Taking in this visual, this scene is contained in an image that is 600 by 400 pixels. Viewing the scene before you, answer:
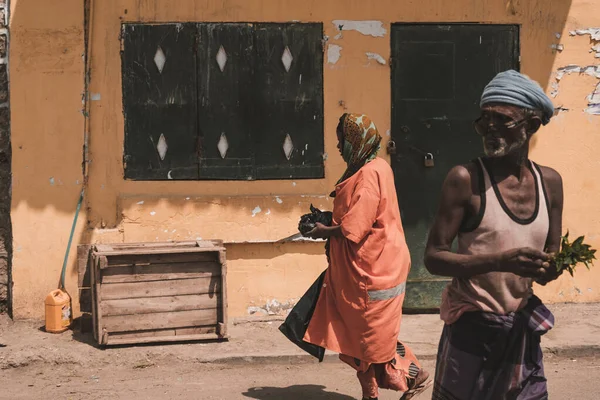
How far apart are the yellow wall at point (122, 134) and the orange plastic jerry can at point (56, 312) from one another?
31cm

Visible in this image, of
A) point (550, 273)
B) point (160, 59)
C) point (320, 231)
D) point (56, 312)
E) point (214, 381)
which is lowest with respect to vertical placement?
point (214, 381)

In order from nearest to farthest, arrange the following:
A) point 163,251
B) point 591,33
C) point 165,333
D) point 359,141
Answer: point 359,141
point 163,251
point 165,333
point 591,33

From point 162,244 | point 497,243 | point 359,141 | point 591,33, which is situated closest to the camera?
point 497,243

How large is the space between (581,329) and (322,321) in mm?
2850

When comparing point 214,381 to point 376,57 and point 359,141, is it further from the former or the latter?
point 376,57

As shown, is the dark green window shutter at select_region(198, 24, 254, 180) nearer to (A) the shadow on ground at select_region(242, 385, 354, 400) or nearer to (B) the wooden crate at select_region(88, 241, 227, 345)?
(B) the wooden crate at select_region(88, 241, 227, 345)

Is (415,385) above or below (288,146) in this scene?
below

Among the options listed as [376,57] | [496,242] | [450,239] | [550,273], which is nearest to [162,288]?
[376,57]

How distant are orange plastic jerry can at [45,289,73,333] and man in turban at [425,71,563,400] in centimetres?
450

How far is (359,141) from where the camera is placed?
534 cm

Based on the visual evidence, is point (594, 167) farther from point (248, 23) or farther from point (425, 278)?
point (248, 23)

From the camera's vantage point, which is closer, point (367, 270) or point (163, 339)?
point (367, 270)

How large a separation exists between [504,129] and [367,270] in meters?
2.12

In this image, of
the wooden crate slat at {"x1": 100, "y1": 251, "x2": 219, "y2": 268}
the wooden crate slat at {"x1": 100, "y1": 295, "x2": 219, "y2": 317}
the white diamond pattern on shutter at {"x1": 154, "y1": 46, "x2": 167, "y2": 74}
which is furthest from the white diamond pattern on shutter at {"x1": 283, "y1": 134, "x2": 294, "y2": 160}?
the wooden crate slat at {"x1": 100, "y1": 295, "x2": 219, "y2": 317}
